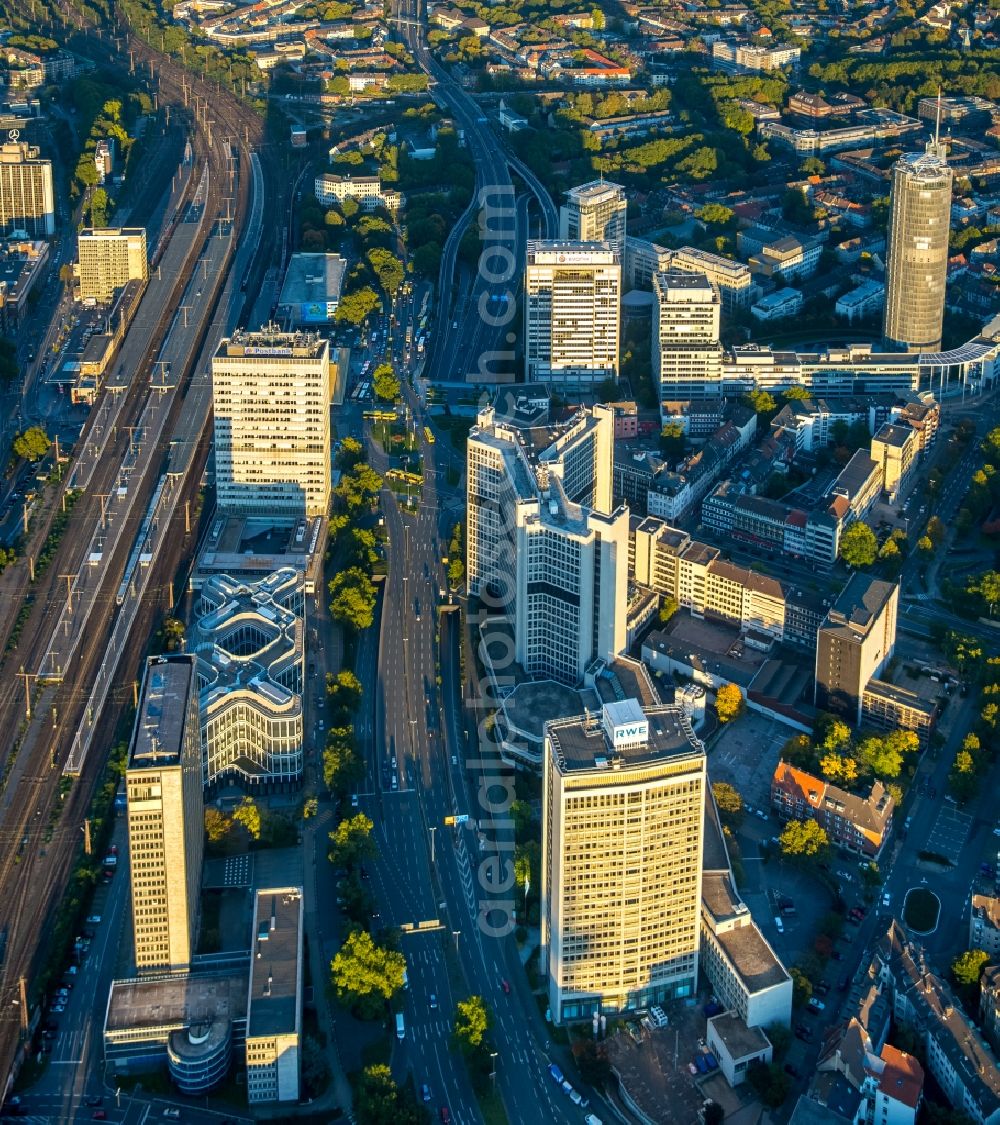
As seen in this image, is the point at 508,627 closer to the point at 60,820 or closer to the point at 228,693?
the point at 228,693

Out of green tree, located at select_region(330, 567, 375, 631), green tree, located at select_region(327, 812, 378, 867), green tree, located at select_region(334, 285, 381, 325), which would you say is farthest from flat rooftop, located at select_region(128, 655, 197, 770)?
green tree, located at select_region(334, 285, 381, 325)

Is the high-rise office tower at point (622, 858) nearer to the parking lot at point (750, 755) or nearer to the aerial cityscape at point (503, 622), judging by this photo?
the aerial cityscape at point (503, 622)

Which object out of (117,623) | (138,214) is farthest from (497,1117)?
(138,214)

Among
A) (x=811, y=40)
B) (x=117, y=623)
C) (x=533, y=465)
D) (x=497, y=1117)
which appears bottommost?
(x=497, y=1117)

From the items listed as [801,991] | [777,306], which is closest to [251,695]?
[801,991]

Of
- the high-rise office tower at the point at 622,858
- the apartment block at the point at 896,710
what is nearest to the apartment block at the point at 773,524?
the apartment block at the point at 896,710

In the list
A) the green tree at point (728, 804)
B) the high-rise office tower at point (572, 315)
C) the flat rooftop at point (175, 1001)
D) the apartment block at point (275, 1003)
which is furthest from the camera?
the high-rise office tower at point (572, 315)

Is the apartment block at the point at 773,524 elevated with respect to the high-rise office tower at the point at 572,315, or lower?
lower
